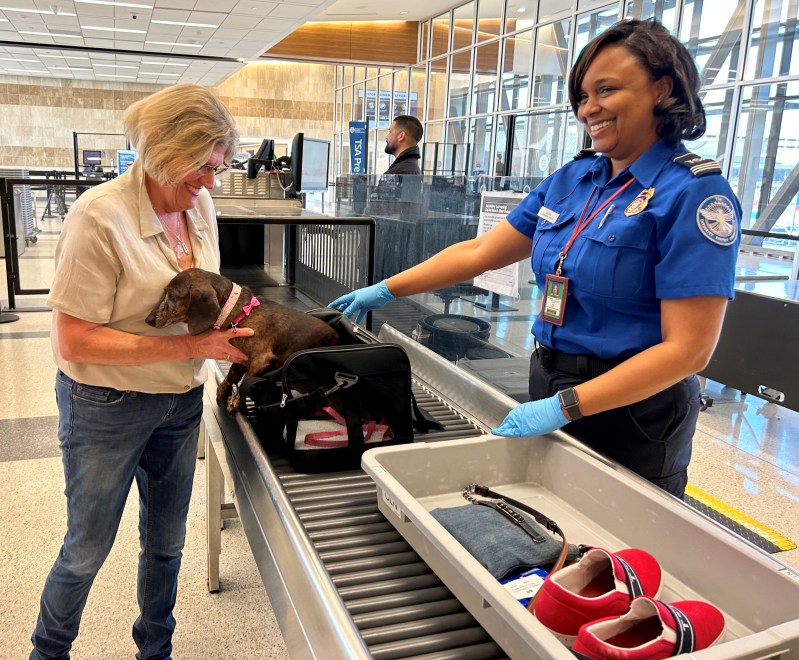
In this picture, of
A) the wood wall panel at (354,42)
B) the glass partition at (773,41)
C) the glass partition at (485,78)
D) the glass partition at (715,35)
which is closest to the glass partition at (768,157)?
the glass partition at (773,41)

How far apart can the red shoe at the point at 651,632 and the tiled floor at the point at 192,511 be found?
1463mm

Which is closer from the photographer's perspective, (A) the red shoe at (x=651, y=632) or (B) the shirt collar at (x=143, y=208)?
(A) the red shoe at (x=651, y=632)

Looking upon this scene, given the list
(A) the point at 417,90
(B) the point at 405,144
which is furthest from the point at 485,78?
(B) the point at 405,144

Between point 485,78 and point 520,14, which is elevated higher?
point 520,14

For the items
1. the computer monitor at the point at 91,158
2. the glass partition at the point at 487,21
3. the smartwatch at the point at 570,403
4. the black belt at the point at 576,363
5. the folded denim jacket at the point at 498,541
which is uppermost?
the glass partition at the point at 487,21

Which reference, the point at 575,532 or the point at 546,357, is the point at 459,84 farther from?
the point at 575,532

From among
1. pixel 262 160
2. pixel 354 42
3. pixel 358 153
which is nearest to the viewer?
pixel 262 160

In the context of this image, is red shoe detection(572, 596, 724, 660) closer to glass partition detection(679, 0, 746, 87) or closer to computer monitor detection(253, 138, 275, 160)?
computer monitor detection(253, 138, 275, 160)

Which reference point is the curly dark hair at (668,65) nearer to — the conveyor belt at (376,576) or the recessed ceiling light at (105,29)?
the conveyor belt at (376,576)

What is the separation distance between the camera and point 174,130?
4.46 ft

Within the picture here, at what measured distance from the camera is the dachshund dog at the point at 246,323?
1491 millimetres

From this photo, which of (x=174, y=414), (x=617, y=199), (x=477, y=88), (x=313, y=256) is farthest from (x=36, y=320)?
(x=477, y=88)

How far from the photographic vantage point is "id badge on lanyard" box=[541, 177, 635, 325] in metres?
1.44

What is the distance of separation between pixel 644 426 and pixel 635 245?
1.35 feet
